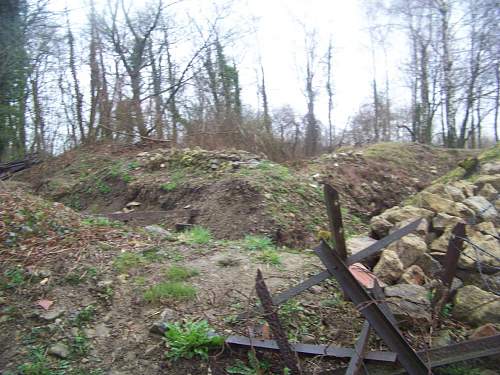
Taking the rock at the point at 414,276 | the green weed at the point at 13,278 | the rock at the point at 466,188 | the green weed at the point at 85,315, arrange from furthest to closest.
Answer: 1. the rock at the point at 466,188
2. the rock at the point at 414,276
3. the green weed at the point at 13,278
4. the green weed at the point at 85,315

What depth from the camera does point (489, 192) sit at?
631 centimetres

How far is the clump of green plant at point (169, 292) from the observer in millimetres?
3887

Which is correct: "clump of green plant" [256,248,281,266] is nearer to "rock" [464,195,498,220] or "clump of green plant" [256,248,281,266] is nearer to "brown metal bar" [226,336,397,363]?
"brown metal bar" [226,336,397,363]

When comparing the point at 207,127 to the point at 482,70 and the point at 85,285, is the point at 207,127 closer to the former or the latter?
the point at 85,285

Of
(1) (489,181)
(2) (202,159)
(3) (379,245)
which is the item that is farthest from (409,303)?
(2) (202,159)

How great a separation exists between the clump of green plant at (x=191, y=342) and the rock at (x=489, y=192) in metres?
4.77

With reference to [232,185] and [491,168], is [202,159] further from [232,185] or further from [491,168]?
[491,168]

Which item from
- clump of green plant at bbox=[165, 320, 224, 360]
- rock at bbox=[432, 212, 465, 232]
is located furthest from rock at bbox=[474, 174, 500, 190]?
clump of green plant at bbox=[165, 320, 224, 360]

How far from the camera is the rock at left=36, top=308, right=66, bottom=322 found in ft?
11.7

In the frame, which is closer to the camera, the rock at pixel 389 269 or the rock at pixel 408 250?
the rock at pixel 389 269

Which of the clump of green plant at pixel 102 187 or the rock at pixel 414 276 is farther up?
the clump of green plant at pixel 102 187

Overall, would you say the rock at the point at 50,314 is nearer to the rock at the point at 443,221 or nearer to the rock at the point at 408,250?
the rock at the point at 408,250

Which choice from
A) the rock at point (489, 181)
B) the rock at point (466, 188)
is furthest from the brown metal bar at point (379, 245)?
the rock at point (489, 181)

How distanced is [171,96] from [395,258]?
505 inches
